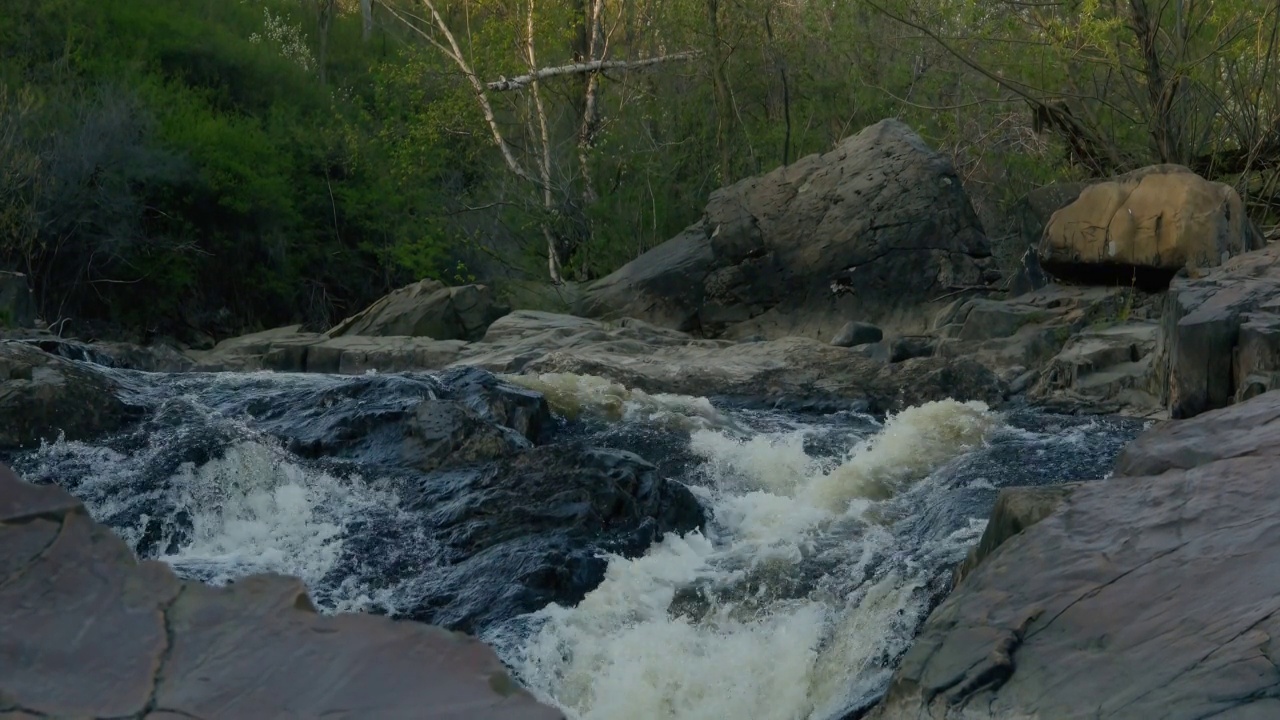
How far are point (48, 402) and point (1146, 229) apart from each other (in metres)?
8.67

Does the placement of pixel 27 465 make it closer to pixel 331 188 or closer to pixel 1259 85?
pixel 1259 85

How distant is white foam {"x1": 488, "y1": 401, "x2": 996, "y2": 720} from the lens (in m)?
4.94

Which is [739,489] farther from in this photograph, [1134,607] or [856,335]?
[856,335]

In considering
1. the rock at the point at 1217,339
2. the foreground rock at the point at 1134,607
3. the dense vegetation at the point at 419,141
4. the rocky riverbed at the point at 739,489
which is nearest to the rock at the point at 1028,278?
the rocky riverbed at the point at 739,489

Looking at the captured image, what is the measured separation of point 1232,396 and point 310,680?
680cm

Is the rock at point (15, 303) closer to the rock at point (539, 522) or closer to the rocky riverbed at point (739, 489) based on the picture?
the rocky riverbed at point (739, 489)

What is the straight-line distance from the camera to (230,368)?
1353cm

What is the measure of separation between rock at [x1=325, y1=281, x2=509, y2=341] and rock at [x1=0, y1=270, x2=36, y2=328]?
3.29 metres

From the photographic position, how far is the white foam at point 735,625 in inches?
194

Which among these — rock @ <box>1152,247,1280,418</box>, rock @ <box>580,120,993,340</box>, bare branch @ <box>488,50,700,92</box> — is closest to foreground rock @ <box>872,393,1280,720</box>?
rock @ <box>1152,247,1280,418</box>

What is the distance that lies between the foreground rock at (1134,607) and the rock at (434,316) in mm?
11621

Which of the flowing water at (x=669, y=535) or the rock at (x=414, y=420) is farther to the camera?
the rock at (x=414, y=420)

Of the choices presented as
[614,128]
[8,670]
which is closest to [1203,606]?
[8,670]

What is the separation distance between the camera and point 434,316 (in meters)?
15.4
